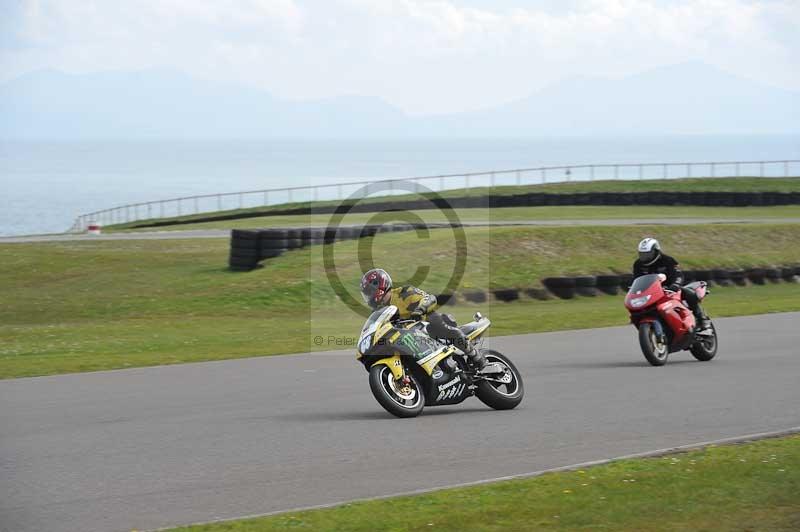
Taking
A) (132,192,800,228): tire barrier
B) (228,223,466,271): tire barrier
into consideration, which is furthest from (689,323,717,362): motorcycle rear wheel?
(132,192,800,228): tire barrier

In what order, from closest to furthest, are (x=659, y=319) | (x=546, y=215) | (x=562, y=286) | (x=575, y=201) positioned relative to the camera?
(x=659, y=319), (x=562, y=286), (x=546, y=215), (x=575, y=201)

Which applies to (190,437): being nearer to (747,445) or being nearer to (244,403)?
(244,403)

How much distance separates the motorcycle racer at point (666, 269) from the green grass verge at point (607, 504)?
6925mm

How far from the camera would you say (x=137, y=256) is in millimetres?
32125

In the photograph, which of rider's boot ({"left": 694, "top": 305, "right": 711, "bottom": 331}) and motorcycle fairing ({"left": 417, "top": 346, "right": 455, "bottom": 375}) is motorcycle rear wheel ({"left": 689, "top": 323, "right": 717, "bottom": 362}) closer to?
rider's boot ({"left": 694, "top": 305, "right": 711, "bottom": 331})

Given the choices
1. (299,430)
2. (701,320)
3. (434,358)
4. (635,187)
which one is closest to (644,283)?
(701,320)

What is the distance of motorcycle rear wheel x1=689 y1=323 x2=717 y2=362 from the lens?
15133 mm

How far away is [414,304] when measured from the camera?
10.6 meters

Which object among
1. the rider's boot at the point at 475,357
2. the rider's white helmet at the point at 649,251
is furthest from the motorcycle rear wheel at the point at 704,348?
the rider's boot at the point at 475,357

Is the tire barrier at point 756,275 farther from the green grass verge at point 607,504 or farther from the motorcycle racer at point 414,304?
the green grass verge at point 607,504

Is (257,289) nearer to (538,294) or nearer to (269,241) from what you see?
(269,241)

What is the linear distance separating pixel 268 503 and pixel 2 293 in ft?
69.2

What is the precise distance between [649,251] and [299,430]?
22.1ft

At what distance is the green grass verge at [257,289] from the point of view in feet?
61.9
